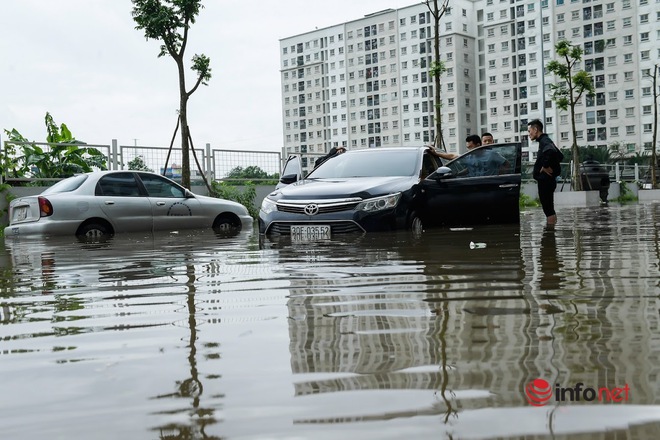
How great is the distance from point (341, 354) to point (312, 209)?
705cm

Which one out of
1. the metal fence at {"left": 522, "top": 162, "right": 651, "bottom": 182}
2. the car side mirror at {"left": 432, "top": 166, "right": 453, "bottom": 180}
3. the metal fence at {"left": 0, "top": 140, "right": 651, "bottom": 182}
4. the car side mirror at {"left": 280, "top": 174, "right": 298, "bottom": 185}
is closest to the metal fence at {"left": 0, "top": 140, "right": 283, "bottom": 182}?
the metal fence at {"left": 0, "top": 140, "right": 651, "bottom": 182}

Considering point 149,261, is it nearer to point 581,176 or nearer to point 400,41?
point 581,176

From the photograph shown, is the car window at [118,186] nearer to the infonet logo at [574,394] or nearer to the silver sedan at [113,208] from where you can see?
the silver sedan at [113,208]

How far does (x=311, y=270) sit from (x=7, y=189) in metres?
14.7

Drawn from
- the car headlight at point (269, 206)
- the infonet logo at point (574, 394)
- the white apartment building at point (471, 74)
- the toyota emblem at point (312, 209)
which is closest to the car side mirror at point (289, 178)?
the car headlight at point (269, 206)

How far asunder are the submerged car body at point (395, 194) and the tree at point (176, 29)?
11299mm

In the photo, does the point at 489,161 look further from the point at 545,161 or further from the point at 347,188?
the point at 347,188

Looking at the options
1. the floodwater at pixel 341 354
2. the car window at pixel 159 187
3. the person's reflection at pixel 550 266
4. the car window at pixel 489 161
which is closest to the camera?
the floodwater at pixel 341 354

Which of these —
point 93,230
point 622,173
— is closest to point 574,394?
point 93,230

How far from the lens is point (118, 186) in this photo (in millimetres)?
14148

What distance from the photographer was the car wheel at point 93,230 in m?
13.4

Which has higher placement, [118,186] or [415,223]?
[118,186]

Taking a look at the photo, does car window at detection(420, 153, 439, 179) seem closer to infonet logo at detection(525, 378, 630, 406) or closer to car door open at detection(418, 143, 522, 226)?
car door open at detection(418, 143, 522, 226)

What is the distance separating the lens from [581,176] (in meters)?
32.9
